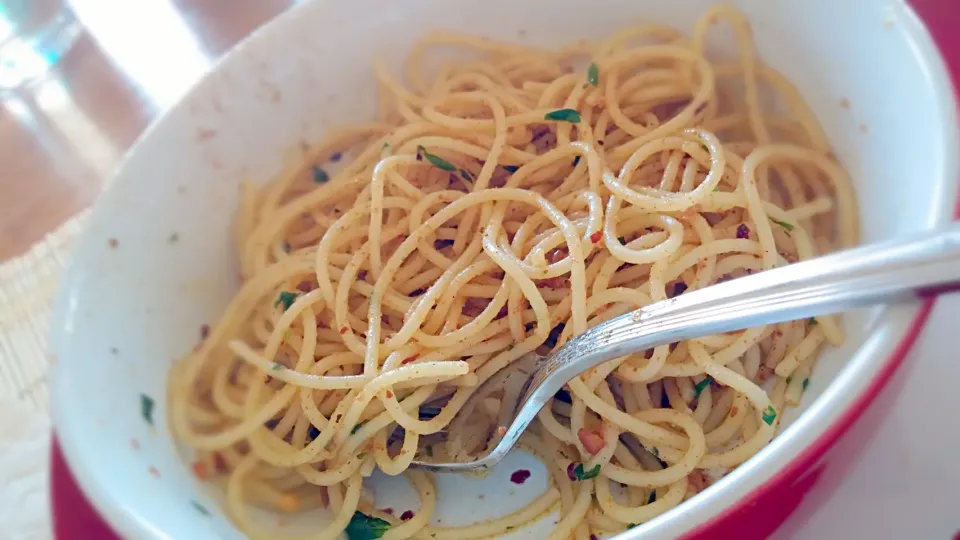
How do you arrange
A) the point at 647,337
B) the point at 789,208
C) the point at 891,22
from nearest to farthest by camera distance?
the point at 647,337, the point at 891,22, the point at 789,208

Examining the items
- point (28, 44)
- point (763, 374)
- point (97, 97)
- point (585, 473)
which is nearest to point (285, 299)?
point (585, 473)

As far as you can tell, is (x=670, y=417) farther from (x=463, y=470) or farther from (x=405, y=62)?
(x=405, y=62)

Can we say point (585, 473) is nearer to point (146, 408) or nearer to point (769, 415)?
point (769, 415)

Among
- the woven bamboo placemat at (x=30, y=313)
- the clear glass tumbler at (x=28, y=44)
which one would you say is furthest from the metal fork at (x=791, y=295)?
the clear glass tumbler at (x=28, y=44)

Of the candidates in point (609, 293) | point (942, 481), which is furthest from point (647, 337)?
point (942, 481)

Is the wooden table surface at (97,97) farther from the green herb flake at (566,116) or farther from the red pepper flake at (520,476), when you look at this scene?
the red pepper flake at (520,476)
